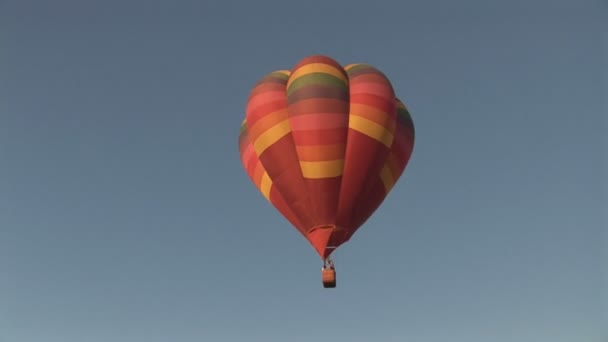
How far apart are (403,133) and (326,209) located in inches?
189

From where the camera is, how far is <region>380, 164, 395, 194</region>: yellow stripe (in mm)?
28486

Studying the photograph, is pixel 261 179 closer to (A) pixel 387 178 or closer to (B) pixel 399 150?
(A) pixel 387 178

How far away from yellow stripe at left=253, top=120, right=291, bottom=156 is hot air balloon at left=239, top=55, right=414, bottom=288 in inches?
1.5

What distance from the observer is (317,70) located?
93.2 ft

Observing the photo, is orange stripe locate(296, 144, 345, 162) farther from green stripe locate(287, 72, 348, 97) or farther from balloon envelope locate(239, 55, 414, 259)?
green stripe locate(287, 72, 348, 97)

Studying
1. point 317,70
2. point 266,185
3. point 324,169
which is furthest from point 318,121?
point 266,185

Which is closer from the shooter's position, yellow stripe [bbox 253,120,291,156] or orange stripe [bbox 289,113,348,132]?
orange stripe [bbox 289,113,348,132]

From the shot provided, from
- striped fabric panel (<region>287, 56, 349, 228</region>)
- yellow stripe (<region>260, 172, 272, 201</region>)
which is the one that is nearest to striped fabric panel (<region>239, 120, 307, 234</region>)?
yellow stripe (<region>260, 172, 272, 201</region>)

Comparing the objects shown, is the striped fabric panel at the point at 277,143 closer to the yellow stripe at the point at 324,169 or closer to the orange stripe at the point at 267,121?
the orange stripe at the point at 267,121

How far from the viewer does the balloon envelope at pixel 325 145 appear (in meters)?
27.4

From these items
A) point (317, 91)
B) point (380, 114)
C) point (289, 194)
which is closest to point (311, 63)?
point (317, 91)

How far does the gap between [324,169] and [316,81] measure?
132 inches

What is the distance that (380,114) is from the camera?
28094 mm

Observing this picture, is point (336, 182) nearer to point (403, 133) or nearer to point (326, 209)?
point (326, 209)
